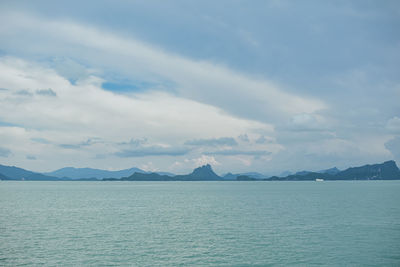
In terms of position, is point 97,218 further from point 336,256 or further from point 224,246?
point 336,256

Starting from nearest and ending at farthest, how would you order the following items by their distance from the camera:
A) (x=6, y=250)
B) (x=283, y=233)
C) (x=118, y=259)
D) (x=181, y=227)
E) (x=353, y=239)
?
(x=118, y=259), (x=6, y=250), (x=353, y=239), (x=283, y=233), (x=181, y=227)

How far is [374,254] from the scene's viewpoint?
169 ft

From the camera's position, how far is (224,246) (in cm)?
5675

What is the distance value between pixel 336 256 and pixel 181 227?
3690cm

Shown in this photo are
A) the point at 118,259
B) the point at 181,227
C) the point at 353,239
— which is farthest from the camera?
the point at 181,227

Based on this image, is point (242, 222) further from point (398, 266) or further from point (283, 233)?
point (398, 266)

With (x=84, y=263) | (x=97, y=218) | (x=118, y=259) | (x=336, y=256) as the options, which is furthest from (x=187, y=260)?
(x=97, y=218)

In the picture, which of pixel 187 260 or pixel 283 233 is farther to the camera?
pixel 283 233

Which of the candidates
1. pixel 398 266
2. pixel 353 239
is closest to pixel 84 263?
pixel 398 266

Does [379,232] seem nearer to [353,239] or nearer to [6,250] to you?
[353,239]

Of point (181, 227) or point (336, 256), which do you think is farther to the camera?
point (181, 227)

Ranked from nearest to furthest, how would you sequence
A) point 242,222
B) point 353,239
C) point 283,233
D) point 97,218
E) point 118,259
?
point 118,259
point 353,239
point 283,233
point 242,222
point 97,218

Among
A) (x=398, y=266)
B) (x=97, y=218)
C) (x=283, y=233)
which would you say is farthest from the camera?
(x=97, y=218)

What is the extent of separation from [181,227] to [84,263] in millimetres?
32891
